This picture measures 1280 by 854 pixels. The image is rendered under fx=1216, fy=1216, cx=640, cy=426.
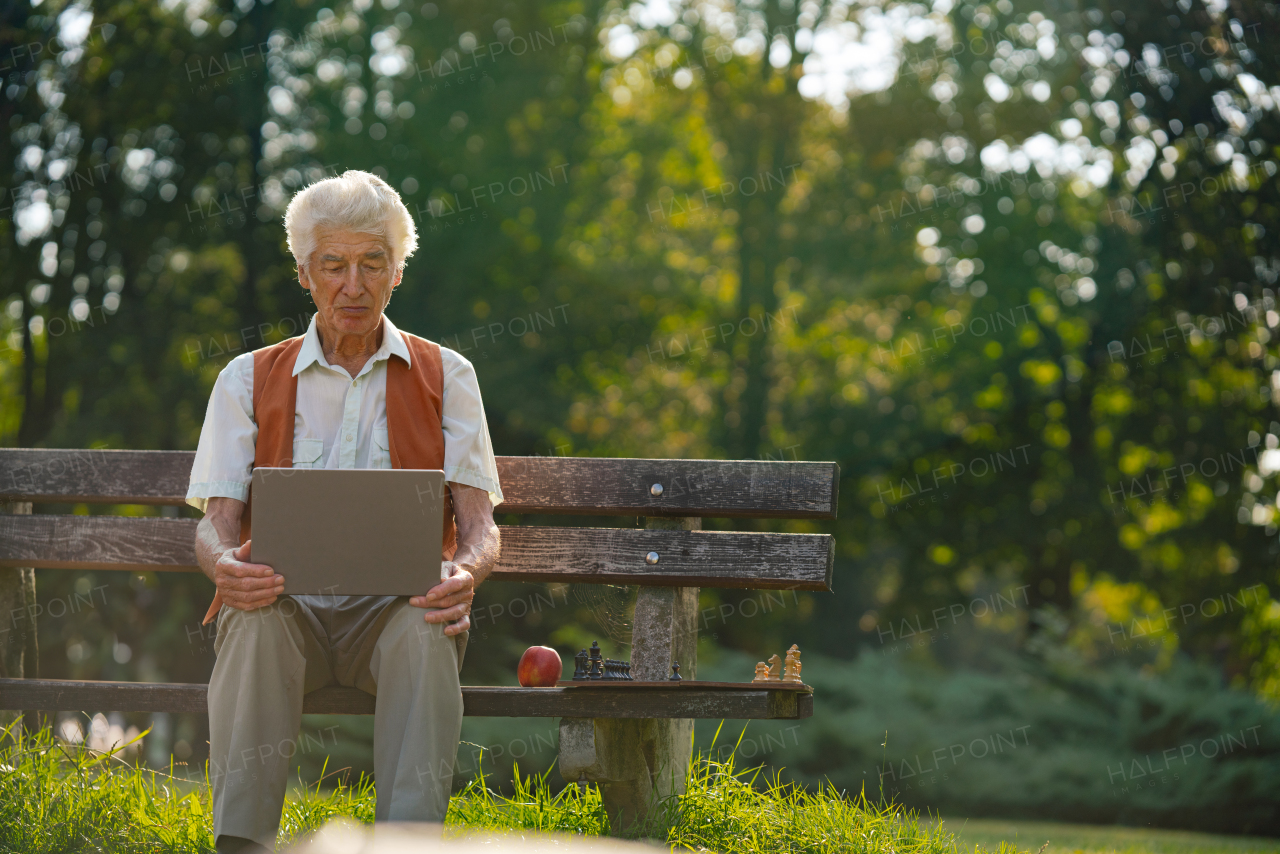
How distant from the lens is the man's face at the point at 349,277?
334cm

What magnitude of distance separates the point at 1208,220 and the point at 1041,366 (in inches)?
163

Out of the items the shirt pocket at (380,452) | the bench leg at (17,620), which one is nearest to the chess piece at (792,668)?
the shirt pocket at (380,452)

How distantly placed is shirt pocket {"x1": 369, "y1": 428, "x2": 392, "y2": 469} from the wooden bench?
616mm

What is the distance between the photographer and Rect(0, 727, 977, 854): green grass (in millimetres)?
3373

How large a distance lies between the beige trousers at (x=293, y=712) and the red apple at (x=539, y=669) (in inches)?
18.4

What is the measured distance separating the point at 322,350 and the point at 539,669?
3.64ft

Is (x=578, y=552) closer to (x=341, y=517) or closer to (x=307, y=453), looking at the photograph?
(x=307, y=453)

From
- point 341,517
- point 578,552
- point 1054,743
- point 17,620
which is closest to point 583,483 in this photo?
point 578,552

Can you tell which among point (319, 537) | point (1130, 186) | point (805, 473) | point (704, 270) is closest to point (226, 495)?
point (319, 537)

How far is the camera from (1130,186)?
9500 millimetres

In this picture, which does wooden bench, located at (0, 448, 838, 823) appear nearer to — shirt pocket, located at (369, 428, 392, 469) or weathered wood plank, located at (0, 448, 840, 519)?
weathered wood plank, located at (0, 448, 840, 519)

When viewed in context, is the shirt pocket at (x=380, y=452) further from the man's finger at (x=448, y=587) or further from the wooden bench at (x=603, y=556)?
the wooden bench at (x=603, y=556)

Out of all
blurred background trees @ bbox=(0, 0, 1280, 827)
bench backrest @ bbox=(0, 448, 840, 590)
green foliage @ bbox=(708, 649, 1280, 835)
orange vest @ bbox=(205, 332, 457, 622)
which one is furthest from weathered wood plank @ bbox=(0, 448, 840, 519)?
blurred background trees @ bbox=(0, 0, 1280, 827)

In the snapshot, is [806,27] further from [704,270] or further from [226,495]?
[226,495]
